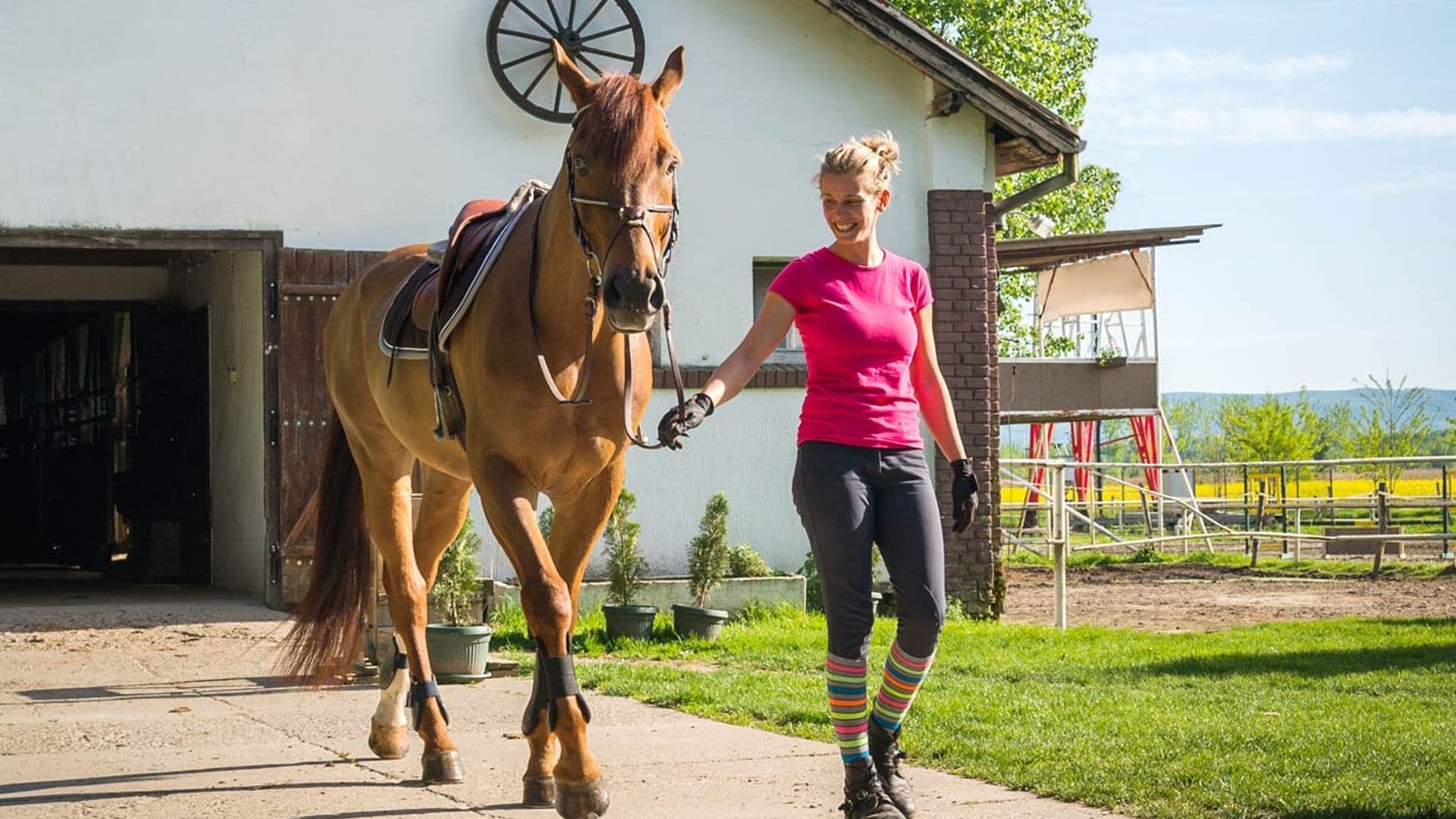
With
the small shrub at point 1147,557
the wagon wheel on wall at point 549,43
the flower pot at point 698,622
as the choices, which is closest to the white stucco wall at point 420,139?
the wagon wheel on wall at point 549,43

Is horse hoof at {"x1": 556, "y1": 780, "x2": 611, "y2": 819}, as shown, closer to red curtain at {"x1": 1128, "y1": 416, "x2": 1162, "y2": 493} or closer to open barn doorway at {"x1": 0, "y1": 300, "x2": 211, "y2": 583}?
open barn doorway at {"x1": 0, "y1": 300, "x2": 211, "y2": 583}

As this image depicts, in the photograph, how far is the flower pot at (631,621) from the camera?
10984 mm

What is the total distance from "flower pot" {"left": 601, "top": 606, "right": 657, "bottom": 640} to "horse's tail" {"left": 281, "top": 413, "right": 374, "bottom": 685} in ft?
12.0

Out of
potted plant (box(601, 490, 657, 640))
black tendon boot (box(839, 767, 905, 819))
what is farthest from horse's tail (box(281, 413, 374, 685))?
potted plant (box(601, 490, 657, 640))

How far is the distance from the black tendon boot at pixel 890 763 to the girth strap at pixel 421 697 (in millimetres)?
1843

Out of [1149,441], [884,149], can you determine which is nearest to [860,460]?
[884,149]

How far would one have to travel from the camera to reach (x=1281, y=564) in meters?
19.5

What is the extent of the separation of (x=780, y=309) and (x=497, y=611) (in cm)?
736

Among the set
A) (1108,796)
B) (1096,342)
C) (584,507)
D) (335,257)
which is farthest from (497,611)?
(1096,342)

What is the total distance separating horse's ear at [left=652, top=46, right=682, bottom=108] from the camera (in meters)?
5.36

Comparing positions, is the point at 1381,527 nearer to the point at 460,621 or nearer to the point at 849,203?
the point at 460,621

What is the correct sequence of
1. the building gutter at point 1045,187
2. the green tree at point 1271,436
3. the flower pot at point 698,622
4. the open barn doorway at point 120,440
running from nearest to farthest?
the flower pot at point 698,622
the building gutter at point 1045,187
the open barn doorway at point 120,440
the green tree at point 1271,436

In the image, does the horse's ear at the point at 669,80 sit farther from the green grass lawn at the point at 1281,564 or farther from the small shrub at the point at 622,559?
Answer: the green grass lawn at the point at 1281,564

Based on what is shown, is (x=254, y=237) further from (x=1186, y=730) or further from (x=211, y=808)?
(x=1186, y=730)
